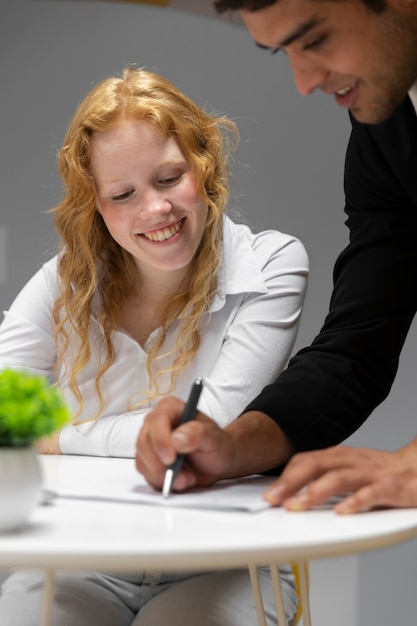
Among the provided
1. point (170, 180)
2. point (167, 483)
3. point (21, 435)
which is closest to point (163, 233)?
point (170, 180)

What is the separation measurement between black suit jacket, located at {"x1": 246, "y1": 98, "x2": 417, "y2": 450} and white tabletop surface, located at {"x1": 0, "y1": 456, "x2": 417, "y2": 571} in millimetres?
353

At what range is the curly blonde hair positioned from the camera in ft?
7.43

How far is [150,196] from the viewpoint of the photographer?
87.8 inches

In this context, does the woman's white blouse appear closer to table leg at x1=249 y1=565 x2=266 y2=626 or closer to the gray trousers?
the gray trousers

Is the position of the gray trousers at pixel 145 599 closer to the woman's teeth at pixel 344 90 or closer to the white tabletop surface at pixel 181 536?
the white tabletop surface at pixel 181 536

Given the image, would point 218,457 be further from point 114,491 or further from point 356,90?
point 356,90

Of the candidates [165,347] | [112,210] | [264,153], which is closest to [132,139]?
[112,210]

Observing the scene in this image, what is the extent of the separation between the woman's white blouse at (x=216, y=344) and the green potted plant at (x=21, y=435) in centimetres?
97

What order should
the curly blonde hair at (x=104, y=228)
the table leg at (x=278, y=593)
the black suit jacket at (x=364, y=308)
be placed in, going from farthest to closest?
the curly blonde hair at (x=104, y=228)
the table leg at (x=278, y=593)
the black suit jacket at (x=364, y=308)

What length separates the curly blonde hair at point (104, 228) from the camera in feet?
7.43

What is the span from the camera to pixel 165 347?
226cm

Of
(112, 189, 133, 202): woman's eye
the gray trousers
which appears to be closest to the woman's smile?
(112, 189, 133, 202): woman's eye

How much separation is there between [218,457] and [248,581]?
23.7 inches

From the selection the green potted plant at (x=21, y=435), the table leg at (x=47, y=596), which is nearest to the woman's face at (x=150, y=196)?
the table leg at (x=47, y=596)
